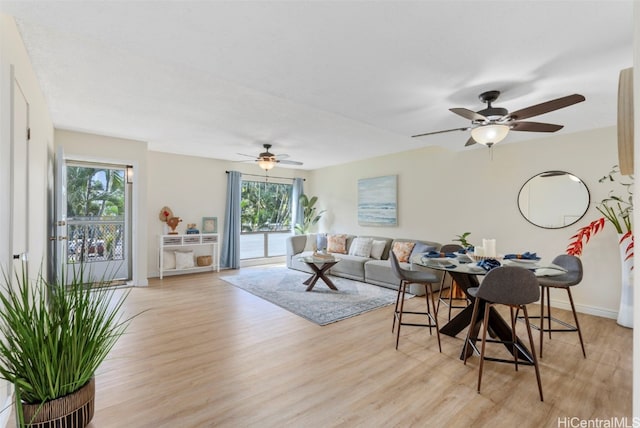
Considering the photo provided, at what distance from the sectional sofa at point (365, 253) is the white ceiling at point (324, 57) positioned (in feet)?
7.52

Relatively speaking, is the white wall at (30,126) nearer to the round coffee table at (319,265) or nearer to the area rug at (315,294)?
the area rug at (315,294)

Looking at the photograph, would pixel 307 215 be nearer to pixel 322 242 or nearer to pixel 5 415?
pixel 322 242

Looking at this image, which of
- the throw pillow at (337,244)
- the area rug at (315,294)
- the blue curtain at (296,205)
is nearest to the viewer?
the area rug at (315,294)

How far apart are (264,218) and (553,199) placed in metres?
5.75

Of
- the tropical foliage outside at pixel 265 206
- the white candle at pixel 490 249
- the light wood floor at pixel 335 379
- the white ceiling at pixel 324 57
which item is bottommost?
the light wood floor at pixel 335 379

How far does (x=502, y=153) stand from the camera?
4434mm

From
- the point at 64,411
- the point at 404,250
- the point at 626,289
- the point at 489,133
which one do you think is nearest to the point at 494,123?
the point at 489,133

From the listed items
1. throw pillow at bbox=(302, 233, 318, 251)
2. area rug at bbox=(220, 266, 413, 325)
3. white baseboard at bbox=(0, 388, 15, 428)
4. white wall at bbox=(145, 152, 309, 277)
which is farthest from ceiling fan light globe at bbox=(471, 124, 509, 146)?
white wall at bbox=(145, 152, 309, 277)

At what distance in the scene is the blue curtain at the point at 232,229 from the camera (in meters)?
6.59

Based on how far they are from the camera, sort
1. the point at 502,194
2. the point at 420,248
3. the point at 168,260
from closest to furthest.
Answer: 1. the point at 502,194
2. the point at 420,248
3. the point at 168,260

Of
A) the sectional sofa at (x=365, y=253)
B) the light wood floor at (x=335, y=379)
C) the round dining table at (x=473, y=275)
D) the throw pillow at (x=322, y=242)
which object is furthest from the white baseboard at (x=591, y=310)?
the throw pillow at (x=322, y=242)

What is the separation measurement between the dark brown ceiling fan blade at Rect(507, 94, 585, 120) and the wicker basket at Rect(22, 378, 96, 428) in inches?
133

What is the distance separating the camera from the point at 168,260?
588 centimetres

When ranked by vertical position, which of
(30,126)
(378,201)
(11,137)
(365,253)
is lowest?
(365,253)
